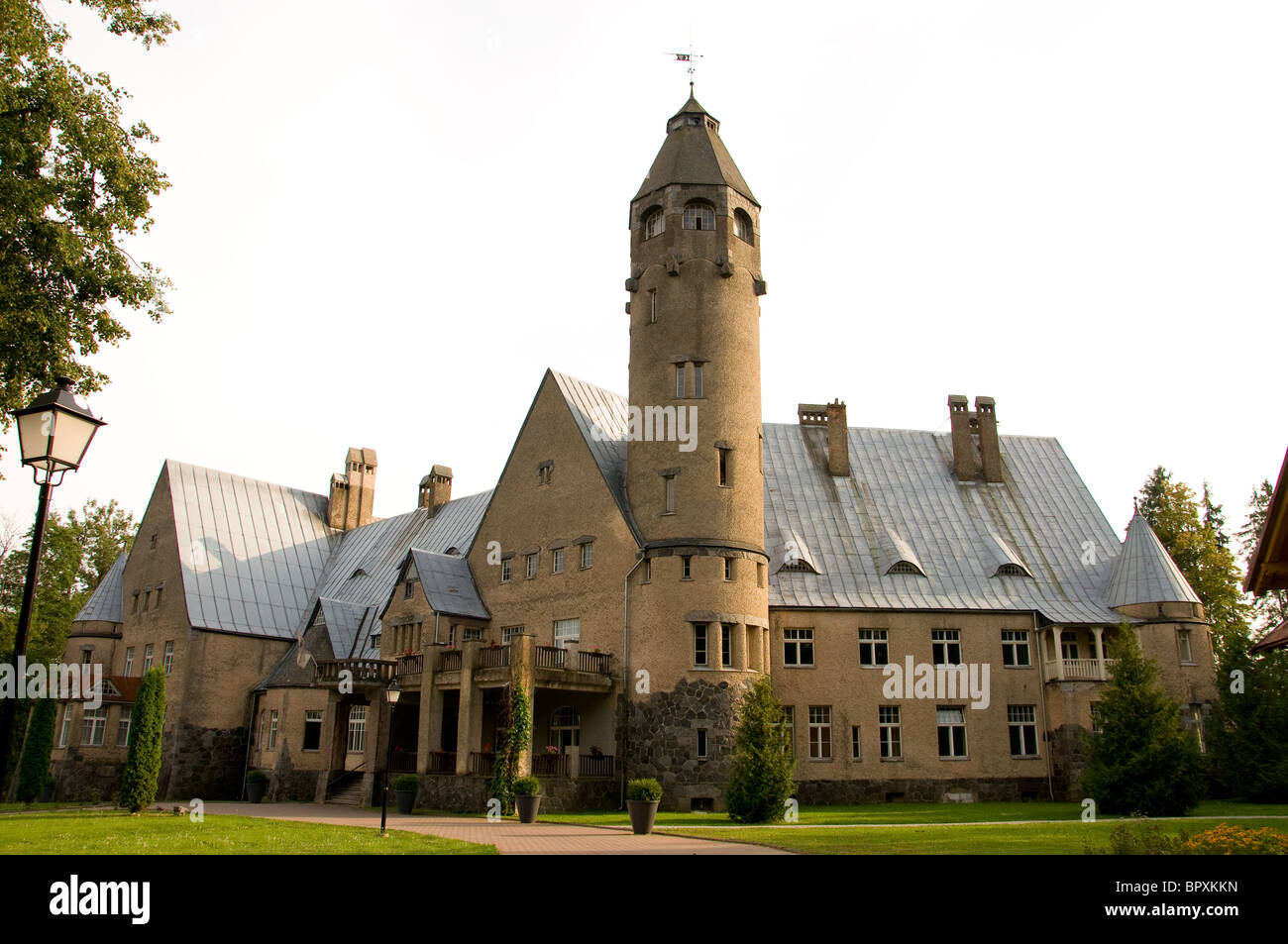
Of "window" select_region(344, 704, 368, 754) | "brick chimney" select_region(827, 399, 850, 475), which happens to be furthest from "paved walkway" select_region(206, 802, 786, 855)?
"brick chimney" select_region(827, 399, 850, 475)

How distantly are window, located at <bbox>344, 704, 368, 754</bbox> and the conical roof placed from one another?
2350cm

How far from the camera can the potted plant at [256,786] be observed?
1597 inches

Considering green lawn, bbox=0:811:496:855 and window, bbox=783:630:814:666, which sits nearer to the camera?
green lawn, bbox=0:811:496:855

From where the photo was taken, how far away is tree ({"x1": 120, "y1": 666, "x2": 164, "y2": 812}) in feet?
100

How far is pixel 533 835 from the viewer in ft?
73.4

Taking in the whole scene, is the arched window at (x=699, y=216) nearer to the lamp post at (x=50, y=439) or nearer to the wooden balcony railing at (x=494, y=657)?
the wooden balcony railing at (x=494, y=657)

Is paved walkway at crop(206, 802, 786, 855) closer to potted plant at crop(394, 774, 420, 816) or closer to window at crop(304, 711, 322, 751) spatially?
potted plant at crop(394, 774, 420, 816)

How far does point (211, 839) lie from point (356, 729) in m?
21.0

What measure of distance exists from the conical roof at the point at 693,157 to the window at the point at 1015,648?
20.0m

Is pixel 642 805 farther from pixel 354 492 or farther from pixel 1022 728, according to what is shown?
pixel 354 492

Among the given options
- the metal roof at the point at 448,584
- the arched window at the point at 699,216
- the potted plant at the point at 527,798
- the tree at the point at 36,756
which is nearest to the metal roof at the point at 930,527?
the arched window at the point at 699,216

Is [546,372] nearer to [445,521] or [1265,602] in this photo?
[445,521]

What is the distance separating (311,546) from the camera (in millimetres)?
55469
